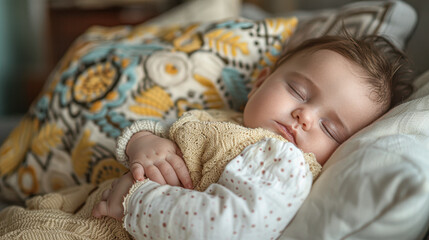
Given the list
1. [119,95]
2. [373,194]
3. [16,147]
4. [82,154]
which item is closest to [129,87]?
[119,95]

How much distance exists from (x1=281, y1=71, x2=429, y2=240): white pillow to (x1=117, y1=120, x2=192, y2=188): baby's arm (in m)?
0.23

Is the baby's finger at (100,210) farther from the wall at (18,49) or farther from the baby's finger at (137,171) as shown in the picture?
the wall at (18,49)

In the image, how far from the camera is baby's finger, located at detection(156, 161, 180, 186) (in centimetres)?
69

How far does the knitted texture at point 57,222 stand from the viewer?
68 centimetres

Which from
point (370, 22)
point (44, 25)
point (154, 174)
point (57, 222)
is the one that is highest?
point (370, 22)

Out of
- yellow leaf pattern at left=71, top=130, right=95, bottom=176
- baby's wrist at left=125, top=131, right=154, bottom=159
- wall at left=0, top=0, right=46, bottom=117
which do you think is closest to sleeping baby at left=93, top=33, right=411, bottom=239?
baby's wrist at left=125, top=131, right=154, bottom=159

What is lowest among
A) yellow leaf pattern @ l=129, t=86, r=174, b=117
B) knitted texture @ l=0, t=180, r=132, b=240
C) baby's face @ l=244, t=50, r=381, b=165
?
knitted texture @ l=0, t=180, r=132, b=240

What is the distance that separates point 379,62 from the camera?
851 millimetres

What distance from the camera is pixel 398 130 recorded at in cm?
62

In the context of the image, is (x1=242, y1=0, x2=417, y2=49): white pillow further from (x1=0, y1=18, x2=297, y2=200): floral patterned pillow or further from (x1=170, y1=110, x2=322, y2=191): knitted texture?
(x1=170, y1=110, x2=322, y2=191): knitted texture

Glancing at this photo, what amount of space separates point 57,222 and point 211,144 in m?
0.32

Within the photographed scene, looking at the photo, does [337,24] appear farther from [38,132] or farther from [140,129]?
[38,132]

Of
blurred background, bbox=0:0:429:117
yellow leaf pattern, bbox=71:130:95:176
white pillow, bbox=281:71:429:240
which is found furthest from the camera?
blurred background, bbox=0:0:429:117

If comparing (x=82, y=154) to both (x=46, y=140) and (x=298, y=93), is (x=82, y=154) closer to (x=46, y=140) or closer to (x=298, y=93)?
(x=46, y=140)
